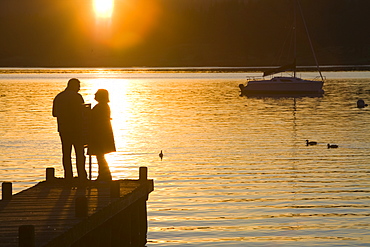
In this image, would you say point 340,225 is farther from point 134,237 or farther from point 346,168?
point 346,168

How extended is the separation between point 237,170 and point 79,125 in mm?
12464

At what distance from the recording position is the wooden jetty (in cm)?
1282

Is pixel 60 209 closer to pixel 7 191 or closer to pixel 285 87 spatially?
pixel 7 191

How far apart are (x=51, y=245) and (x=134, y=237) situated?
5.32 m

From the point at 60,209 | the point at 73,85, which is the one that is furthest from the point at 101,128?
the point at 60,209

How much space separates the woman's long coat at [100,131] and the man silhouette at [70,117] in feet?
0.99

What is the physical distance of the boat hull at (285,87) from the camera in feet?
275

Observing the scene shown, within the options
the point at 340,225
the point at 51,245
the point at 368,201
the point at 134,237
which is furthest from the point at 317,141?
the point at 51,245

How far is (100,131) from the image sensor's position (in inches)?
687

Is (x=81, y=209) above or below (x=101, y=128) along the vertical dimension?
below

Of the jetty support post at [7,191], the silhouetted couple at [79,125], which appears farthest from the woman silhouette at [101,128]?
the jetty support post at [7,191]

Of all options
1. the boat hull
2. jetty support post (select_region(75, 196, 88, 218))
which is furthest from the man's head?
the boat hull

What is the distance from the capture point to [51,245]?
477 inches

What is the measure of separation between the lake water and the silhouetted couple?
2.39m
